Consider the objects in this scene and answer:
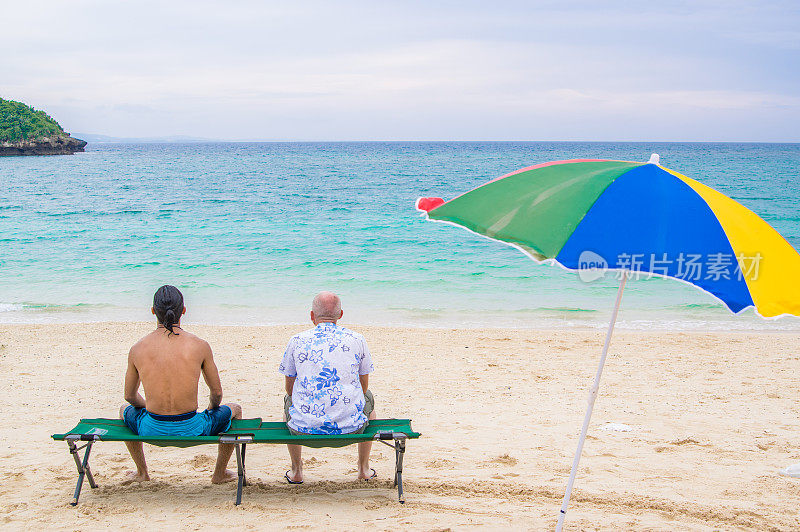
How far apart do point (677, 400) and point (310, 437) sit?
3.92 meters

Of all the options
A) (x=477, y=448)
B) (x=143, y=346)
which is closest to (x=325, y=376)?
(x=143, y=346)

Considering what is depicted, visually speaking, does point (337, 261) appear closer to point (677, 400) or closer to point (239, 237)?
point (239, 237)

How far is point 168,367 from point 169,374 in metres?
0.04

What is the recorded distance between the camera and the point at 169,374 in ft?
12.0

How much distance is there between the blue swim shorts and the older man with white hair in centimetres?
46

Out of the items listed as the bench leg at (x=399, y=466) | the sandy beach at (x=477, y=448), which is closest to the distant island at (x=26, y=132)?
the sandy beach at (x=477, y=448)

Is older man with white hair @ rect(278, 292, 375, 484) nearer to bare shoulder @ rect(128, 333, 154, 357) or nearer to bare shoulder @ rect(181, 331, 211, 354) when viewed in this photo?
bare shoulder @ rect(181, 331, 211, 354)

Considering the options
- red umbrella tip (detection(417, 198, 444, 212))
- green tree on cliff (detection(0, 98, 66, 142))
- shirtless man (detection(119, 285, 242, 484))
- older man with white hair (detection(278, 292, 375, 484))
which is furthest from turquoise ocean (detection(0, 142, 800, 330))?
green tree on cliff (detection(0, 98, 66, 142))

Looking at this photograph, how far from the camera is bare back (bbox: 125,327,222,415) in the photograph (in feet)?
12.0

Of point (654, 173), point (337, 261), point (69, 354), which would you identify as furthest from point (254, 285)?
point (654, 173)

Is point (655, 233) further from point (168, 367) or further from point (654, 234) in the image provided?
point (168, 367)

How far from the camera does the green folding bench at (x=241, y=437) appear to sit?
3552 mm

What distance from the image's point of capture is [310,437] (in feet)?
11.7

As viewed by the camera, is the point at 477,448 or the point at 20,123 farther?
the point at 20,123
